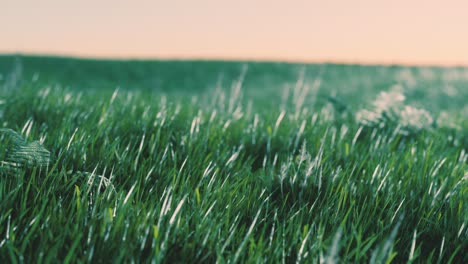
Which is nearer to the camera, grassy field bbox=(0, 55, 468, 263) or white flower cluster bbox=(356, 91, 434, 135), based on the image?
grassy field bbox=(0, 55, 468, 263)

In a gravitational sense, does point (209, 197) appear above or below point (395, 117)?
below

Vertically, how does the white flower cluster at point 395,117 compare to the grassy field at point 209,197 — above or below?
above

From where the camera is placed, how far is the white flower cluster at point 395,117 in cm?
418

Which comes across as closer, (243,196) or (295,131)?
(243,196)

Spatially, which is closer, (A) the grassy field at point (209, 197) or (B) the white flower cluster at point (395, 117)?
(A) the grassy field at point (209, 197)

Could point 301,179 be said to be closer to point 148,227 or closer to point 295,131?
point 148,227

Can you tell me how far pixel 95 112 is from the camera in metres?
3.68

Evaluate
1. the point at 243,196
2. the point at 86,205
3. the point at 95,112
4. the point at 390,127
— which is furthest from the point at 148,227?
the point at 390,127

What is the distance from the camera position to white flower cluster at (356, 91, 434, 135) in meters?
4.18

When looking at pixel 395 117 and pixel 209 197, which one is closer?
pixel 209 197

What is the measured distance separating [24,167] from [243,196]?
3.09 ft

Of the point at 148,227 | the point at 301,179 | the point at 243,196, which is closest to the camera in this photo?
the point at 148,227

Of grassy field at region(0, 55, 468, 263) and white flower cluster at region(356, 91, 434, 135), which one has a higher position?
white flower cluster at region(356, 91, 434, 135)

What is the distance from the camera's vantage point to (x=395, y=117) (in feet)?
14.0
